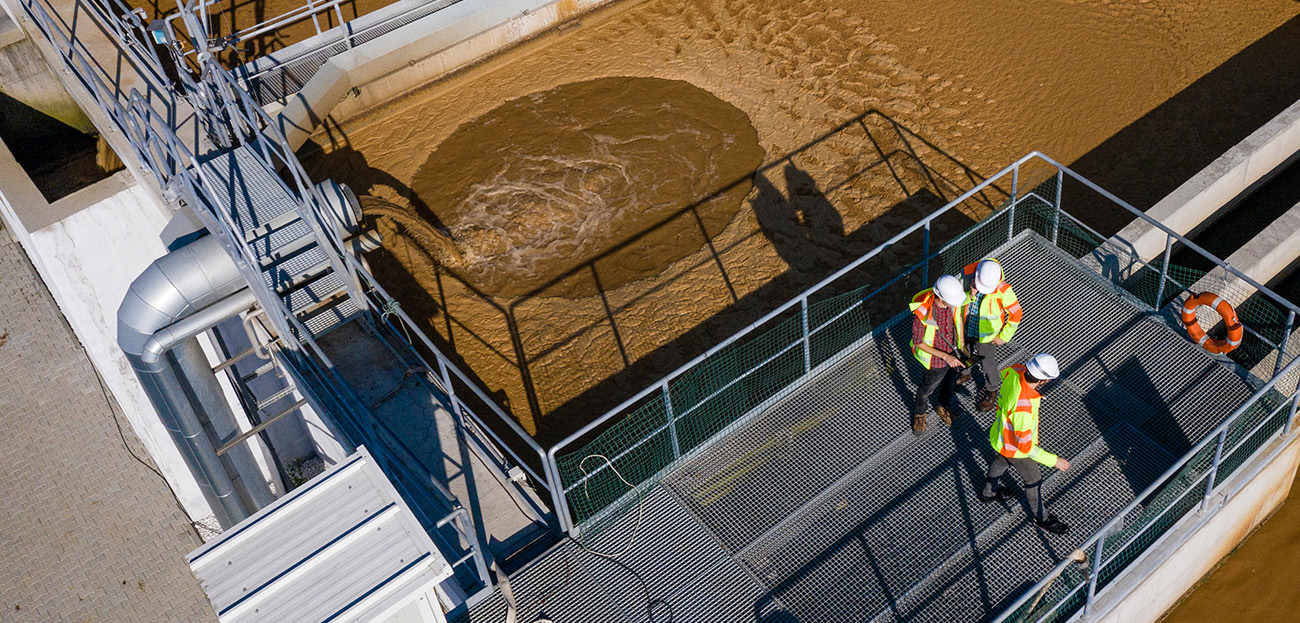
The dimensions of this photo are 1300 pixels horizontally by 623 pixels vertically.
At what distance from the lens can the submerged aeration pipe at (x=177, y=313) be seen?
10.1 m

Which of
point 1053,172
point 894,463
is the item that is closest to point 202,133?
point 894,463

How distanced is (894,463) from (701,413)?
202 centimetres

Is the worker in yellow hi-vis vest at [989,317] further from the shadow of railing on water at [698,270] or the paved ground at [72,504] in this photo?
the paved ground at [72,504]

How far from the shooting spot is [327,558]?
7383 millimetres

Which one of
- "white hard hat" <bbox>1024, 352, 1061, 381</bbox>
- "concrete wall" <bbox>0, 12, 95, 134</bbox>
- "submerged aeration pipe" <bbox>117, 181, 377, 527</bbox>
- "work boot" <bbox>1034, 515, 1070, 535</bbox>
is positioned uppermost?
"concrete wall" <bbox>0, 12, 95, 134</bbox>

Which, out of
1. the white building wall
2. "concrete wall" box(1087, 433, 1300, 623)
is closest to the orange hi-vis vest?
"concrete wall" box(1087, 433, 1300, 623)

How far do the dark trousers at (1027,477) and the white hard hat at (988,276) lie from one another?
152 centimetres

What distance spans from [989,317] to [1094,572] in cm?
237

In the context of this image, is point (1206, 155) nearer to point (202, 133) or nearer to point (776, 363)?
Answer: point (776, 363)

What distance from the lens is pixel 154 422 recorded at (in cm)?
1358

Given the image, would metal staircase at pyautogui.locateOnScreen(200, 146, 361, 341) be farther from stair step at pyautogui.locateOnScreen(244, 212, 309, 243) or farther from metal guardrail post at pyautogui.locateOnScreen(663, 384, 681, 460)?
metal guardrail post at pyautogui.locateOnScreen(663, 384, 681, 460)

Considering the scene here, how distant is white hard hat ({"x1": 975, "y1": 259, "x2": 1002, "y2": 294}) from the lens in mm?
8945

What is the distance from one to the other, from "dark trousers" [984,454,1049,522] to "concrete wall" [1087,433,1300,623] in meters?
0.93

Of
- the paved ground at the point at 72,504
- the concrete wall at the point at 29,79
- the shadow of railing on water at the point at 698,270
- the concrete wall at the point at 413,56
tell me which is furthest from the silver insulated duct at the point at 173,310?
the concrete wall at the point at 29,79
